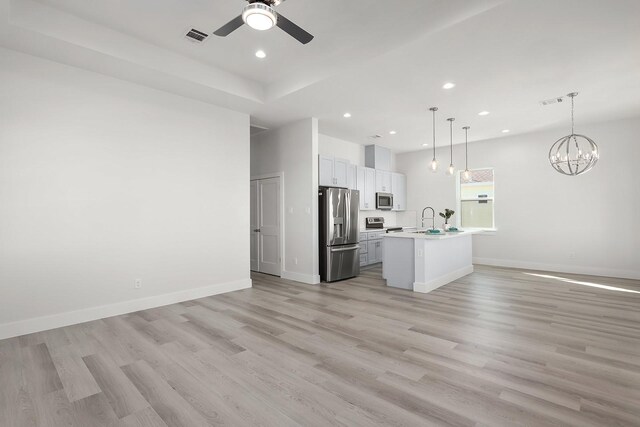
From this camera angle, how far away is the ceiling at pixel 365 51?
2.93 metres

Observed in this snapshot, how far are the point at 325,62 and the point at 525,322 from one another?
388cm

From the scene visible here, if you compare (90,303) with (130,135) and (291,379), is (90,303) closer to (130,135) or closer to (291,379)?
(130,135)

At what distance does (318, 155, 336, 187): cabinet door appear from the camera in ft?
19.6

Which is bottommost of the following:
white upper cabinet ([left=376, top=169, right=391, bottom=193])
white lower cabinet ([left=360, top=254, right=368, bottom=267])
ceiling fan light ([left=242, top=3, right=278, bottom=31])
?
white lower cabinet ([left=360, top=254, right=368, bottom=267])

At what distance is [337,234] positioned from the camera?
5859 mm

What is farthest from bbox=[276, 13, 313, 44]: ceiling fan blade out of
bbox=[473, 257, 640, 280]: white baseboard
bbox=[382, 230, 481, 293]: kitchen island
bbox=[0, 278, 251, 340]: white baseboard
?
bbox=[473, 257, 640, 280]: white baseboard

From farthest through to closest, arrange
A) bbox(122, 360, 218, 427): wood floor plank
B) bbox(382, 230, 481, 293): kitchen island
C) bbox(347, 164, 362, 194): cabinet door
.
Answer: bbox(347, 164, 362, 194): cabinet door
bbox(382, 230, 481, 293): kitchen island
bbox(122, 360, 218, 427): wood floor plank

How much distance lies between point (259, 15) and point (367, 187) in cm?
551

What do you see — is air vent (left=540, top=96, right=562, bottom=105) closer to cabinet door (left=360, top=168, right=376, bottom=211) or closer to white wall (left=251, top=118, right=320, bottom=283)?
cabinet door (left=360, top=168, right=376, bottom=211)

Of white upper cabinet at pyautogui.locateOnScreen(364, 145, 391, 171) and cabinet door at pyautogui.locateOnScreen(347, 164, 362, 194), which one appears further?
white upper cabinet at pyautogui.locateOnScreen(364, 145, 391, 171)

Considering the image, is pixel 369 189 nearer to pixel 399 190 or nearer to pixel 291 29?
pixel 399 190

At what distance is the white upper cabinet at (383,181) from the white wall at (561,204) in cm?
135

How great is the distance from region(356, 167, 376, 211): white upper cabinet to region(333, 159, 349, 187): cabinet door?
0.57 m

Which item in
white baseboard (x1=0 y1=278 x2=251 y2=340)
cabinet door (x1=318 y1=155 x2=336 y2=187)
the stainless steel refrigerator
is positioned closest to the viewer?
white baseboard (x1=0 y1=278 x2=251 y2=340)
